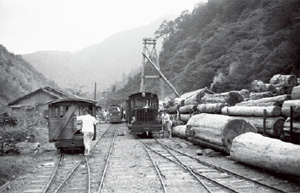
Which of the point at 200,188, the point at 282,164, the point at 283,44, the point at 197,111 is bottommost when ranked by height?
the point at 200,188

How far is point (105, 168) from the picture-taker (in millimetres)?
9258

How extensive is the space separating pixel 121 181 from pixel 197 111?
11.1 metres

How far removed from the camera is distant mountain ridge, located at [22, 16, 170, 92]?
5640 inches

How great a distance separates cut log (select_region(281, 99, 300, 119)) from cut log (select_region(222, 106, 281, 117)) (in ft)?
0.95

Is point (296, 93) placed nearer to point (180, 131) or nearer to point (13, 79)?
point (180, 131)

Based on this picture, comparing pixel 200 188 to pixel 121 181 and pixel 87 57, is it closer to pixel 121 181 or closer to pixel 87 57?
pixel 121 181

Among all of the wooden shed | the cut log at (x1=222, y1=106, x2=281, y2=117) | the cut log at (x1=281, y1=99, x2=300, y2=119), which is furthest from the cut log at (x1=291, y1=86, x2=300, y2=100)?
the wooden shed

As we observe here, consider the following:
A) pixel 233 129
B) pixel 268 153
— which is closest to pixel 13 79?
pixel 233 129

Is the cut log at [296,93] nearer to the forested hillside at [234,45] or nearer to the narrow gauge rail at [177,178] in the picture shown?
the narrow gauge rail at [177,178]

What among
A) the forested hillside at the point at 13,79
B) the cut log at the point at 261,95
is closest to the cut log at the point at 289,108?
the cut log at the point at 261,95

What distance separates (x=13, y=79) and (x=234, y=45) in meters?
29.4

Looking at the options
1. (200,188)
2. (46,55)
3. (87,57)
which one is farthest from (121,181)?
(87,57)

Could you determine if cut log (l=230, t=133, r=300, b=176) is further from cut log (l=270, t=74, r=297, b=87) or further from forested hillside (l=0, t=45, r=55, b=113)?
forested hillside (l=0, t=45, r=55, b=113)

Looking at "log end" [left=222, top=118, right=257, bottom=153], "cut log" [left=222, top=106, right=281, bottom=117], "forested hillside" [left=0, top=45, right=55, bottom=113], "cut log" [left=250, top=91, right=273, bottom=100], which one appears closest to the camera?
"log end" [left=222, top=118, right=257, bottom=153]
